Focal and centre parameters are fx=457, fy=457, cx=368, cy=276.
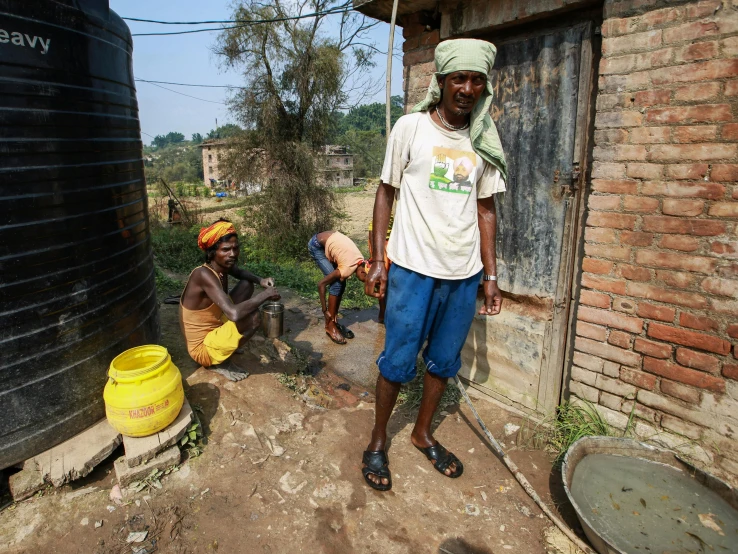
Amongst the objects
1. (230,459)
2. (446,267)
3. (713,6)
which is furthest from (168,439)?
(713,6)

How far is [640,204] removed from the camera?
105 inches

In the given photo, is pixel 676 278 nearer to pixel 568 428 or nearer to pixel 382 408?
pixel 568 428

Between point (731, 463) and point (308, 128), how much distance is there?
35.4 ft

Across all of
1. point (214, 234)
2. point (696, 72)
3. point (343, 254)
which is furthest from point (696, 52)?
point (343, 254)

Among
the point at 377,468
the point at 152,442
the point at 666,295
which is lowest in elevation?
the point at 377,468

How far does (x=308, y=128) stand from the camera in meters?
11.6

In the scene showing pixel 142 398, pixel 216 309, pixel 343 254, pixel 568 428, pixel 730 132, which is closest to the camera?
pixel 730 132

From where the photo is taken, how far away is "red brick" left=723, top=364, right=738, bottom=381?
2.47 m

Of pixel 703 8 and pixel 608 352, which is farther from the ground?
pixel 703 8

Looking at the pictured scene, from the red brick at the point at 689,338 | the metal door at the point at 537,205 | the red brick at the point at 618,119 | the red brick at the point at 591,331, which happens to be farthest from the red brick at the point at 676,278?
the red brick at the point at 618,119

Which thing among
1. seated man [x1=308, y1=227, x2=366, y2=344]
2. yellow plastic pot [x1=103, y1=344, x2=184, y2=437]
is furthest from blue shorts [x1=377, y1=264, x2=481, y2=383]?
seated man [x1=308, y1=227, x2=366, y2=344]

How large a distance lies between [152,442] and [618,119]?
3.30 m

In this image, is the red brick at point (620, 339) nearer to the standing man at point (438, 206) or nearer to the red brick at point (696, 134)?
the standing man at point (438, 206)

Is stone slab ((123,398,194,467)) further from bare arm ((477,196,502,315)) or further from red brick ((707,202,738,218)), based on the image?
red brick ((707,202,738,218))
